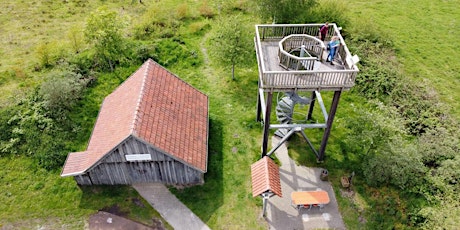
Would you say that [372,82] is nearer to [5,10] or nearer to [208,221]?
[208,221]

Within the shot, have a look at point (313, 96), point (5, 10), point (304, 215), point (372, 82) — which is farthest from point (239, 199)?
point (5, 10)

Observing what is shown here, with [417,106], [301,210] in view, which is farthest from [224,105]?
[417,106]

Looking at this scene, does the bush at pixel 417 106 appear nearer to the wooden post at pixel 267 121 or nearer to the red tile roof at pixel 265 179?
the wooden post at pixel 267 121

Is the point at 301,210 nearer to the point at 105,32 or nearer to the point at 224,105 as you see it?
the point at 224,105

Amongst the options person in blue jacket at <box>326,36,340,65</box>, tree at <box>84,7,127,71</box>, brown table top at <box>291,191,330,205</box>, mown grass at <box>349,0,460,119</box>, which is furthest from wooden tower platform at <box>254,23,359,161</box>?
mown grass at <box>349,0,460,119</box>

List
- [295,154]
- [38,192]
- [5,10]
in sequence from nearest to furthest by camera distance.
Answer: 1. [38,192]
2. [295,154]
3. [5,10]

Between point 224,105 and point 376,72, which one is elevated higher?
point 376,72

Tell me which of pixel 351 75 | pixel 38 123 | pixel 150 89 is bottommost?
pixel 38 123
